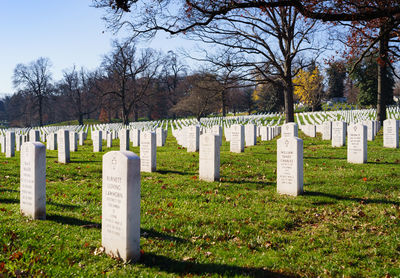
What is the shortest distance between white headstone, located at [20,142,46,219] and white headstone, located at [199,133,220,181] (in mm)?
4709

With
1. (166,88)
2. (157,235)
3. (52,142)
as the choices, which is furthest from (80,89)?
(157,235)

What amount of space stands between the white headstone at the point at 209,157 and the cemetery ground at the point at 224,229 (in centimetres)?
31

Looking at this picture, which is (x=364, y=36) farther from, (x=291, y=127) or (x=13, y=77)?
(x=13, y=77)

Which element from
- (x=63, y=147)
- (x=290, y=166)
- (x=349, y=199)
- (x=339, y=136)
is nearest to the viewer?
(x=349, y=199)

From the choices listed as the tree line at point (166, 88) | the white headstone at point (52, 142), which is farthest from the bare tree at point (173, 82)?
the white headstone at point (52, 142)

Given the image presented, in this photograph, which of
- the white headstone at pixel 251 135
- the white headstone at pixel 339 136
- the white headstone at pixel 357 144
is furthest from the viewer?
the white headstone at pixel 251 135

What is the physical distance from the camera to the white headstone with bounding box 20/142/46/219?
5910 mm

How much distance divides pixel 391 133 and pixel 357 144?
4982 mm

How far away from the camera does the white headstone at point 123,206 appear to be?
4.31 meters

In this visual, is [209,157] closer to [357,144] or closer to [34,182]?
[34,182]

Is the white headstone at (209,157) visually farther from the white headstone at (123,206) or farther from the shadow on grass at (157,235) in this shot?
the white headstone at (123,206)

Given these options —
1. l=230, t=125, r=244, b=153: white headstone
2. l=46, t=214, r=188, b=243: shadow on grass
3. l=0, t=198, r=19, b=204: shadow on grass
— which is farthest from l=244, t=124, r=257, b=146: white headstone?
l=46, t=214, r=188, b=243: shadow on grass

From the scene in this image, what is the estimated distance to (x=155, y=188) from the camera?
857 cm

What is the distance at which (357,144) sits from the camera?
38.3 feet
